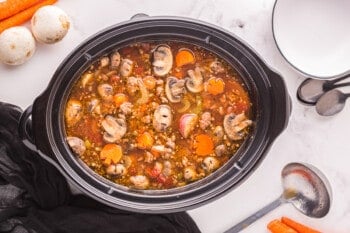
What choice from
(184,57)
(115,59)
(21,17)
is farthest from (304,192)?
(21,17)

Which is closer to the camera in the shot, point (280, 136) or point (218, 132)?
point (218, 132)

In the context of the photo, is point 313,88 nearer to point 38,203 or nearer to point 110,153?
point 110,153

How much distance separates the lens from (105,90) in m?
1.51

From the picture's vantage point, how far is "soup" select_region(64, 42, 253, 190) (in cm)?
151

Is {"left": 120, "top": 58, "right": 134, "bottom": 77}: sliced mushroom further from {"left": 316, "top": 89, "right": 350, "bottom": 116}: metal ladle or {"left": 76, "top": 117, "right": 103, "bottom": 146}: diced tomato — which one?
{"left": 316, "top": 89, "right": 350, "bottom": 116}: metal ladle

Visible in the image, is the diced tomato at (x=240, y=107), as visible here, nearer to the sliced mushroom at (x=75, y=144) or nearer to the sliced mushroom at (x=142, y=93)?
the sliced mushroom at (x=142, y=93)

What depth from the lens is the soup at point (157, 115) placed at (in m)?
1.51

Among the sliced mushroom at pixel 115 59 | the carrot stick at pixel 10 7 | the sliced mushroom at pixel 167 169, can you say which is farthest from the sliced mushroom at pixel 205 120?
the carrot stick at pixel 10 7

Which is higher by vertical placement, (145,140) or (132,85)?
(132,85)

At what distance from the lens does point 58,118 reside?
4.94 ft

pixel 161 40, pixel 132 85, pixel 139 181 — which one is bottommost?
pixel 139 181

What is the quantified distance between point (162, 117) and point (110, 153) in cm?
14

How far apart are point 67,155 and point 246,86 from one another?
0.42 metres

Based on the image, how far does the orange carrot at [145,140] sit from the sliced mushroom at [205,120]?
0.11 m
